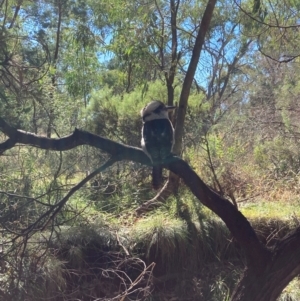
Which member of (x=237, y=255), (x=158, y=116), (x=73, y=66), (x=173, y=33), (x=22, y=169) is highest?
(x=73, y=66)

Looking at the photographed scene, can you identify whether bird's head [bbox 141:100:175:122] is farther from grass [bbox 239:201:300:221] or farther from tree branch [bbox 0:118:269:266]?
grass [bbox 239:201:300:221]

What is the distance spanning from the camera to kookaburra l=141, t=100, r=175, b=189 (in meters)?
4.54

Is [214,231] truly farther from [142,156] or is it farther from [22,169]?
[142,156]

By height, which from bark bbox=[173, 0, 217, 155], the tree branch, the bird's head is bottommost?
the tree branch

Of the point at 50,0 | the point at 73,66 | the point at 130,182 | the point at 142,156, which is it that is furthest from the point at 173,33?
the point at 142,156

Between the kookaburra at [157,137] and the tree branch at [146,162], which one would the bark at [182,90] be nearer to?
the kookaburra at [157,137]

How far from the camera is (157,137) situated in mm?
5129

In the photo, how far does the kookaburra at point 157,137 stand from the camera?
4.54m

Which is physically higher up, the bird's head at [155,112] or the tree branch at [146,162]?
the bird's head at [155,112]

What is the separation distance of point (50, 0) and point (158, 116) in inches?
258

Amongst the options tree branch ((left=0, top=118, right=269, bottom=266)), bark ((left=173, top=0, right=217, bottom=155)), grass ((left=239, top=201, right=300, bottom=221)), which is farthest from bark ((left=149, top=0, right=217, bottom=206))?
tree branch ((left=0, top=118, right=269, bottom=266))

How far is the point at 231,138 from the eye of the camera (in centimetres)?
1086

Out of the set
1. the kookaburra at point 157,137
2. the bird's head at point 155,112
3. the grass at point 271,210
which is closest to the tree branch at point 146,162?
the kookaburra at point 157,137

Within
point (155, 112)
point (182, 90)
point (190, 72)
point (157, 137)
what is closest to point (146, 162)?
point (157, 137)
